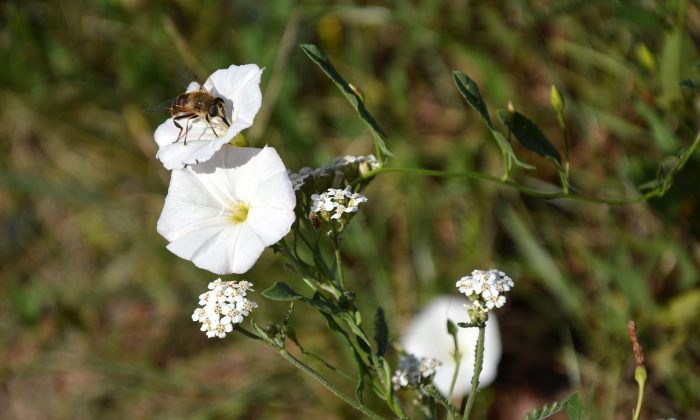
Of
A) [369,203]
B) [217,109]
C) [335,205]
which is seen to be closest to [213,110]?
[217,109]

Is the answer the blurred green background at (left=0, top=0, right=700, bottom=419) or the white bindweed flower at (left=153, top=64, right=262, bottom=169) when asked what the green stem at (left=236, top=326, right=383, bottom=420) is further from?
the blurred green background at (left=0, top=0, right=700, bottom=419)

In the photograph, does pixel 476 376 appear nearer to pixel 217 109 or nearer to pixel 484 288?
pixel 484 288

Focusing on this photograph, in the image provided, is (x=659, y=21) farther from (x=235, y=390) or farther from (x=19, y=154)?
(x=19, y=154)

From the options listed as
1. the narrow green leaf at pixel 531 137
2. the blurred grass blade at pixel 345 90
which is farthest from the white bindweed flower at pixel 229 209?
the narrow green leaf at pixel 531 137

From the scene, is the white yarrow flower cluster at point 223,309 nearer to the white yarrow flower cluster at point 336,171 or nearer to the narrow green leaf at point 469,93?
the white yarrow flower cluster at point 336,171

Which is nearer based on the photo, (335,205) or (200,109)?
(335,205)
